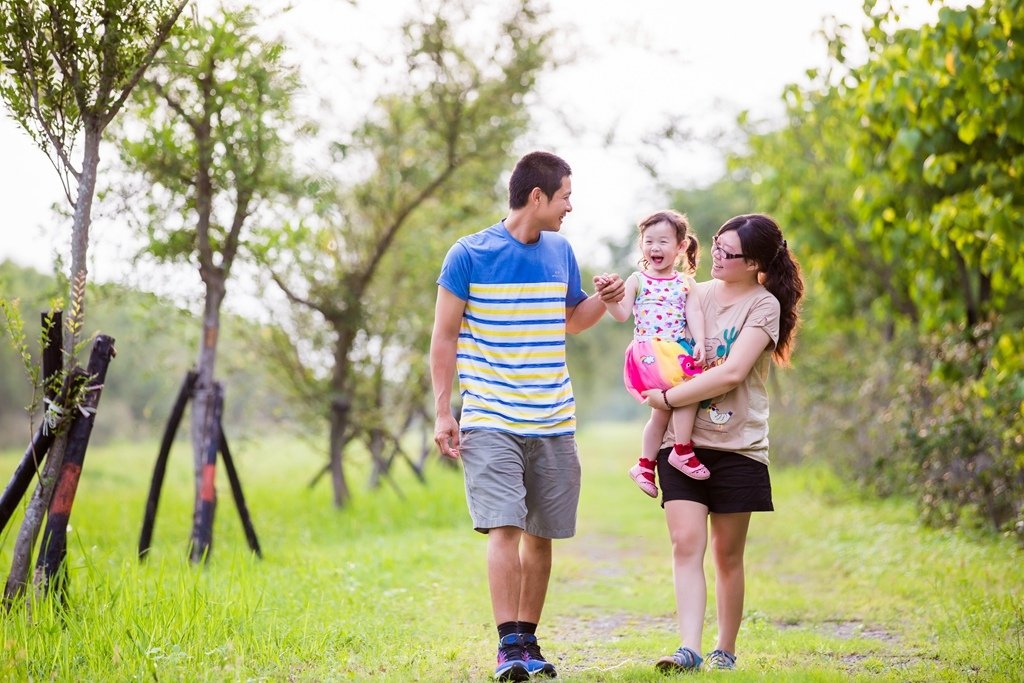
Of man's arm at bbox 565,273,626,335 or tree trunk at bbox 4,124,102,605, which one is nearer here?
man's arm at bbox 565,273,626,335

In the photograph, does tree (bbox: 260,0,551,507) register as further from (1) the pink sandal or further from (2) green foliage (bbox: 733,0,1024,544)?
(1) the pink sandal

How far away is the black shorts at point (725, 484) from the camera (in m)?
4.56

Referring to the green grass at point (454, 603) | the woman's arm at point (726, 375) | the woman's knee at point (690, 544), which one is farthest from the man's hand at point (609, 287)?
the green grass at point (454, 603)

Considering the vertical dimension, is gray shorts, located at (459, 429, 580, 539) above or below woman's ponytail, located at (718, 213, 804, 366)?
below

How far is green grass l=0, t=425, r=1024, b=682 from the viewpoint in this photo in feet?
15.0

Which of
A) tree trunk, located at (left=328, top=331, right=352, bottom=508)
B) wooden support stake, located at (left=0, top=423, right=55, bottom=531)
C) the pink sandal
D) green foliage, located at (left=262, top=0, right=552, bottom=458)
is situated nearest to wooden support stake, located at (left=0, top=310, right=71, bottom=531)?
wooden support stake, located at (left=0, top=423, right=55, bottom=531)

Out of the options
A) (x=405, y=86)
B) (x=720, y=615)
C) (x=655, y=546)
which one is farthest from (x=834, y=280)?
(x=720, y=615)

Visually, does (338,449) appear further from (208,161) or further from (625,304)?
(625,304)

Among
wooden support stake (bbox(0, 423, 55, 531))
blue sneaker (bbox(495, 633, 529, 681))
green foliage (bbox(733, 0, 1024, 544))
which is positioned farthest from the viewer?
green foliage (bbox(733, 0, 1024, 544))

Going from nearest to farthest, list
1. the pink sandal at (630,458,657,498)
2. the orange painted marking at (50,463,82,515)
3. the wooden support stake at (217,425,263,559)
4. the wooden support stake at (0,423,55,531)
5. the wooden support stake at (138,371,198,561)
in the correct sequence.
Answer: the pink sandal at (630,458,657,498)
the wooden support stake at (0,423,55,531)
the orange painted marking at (50,463,82,515)
the wooden support stake at (138,371,198,561)
the wooden support stake at (217,425,263,559)

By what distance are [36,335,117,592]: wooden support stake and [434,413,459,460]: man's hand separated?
1842 mm

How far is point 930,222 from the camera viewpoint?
26.0ft

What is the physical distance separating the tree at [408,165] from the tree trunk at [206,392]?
6.07 feet

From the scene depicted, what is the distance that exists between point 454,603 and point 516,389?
8.45 ft
